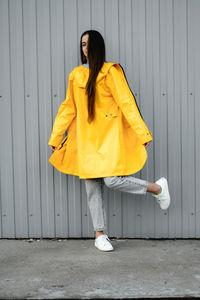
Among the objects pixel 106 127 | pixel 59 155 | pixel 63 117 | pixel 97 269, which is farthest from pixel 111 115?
pixel 97 269

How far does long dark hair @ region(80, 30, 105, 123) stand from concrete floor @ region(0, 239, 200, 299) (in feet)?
3.64

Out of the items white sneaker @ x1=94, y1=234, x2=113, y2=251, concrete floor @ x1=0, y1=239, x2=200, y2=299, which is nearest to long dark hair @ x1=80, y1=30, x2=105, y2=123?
white sneaker @ x1=94, y1=234, x2=113, y2=251

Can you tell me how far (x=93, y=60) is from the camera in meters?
3.10

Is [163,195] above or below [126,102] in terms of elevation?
below

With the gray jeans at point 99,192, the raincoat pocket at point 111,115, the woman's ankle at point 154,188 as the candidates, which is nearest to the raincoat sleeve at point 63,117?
the raincoat pocket at point 111,115

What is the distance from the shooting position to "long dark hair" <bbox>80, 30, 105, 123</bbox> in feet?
10.0

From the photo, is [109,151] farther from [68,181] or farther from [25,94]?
[25,94]

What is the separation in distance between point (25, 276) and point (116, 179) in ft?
3.30

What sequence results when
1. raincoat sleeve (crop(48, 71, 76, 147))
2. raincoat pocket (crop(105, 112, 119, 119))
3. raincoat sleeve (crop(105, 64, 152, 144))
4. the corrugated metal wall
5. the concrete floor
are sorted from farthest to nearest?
the corrugated metal wall → raincoat sleeve (crop(48, 71, 76, 147)) → raincoat pocket (crop(105, 112, 119, 119)) → raincoat sleeve (crop(105, 64, 152, 144)) → the concrete floor

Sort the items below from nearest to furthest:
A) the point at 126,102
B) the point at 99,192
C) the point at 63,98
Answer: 1. the point at 126,102
2. the point at 99,192
3. the point at 63,98

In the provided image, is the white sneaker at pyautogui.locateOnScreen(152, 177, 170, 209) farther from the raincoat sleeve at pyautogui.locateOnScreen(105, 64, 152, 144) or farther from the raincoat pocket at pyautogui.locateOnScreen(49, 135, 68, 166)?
the raincoat pocket at pyautogui.locateOnScreen(49, 135, 68, 166)

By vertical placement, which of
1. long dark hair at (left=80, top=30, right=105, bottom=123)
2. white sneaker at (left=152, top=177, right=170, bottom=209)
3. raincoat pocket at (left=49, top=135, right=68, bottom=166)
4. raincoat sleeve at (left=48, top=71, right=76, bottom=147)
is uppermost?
long dark hair at (left=80, top=30, right=105, bottom=123)

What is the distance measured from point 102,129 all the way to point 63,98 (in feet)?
1.97

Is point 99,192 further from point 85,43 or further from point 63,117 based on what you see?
point 85,43
